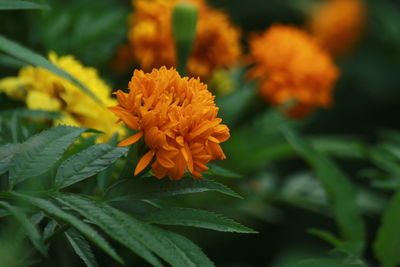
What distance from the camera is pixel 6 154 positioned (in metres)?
0.53

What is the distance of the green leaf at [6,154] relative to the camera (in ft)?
1.72

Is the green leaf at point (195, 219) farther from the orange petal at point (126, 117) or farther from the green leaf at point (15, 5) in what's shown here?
the green leaf at point (15, 5)

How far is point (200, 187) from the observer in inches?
21.3

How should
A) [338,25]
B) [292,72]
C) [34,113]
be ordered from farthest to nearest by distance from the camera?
[338,25], [292,72], [34,113]

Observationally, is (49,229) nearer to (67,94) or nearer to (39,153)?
(39,153)

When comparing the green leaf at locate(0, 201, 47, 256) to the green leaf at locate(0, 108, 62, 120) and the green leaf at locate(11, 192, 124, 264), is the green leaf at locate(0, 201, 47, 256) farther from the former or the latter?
the green leaf at locate(0, 108, 62, 120)

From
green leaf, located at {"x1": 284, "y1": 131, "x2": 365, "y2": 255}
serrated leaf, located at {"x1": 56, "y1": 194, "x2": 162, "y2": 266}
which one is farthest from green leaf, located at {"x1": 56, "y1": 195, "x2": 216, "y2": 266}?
green leaf, located at {"x1": 284, "y1": 131, "x2": 365, "y2": 255}

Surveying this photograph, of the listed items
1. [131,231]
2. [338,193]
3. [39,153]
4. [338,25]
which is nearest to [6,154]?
[39,153]

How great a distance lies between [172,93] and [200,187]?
0.08 meters

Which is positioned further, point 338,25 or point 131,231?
point 338,25

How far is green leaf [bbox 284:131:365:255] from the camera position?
31.5 inches

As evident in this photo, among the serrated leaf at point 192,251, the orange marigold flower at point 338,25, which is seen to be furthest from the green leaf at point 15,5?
the orange marigold flower at point 338,25

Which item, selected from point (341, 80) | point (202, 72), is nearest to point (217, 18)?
point (202, 72)

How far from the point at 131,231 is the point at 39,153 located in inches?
4.3
